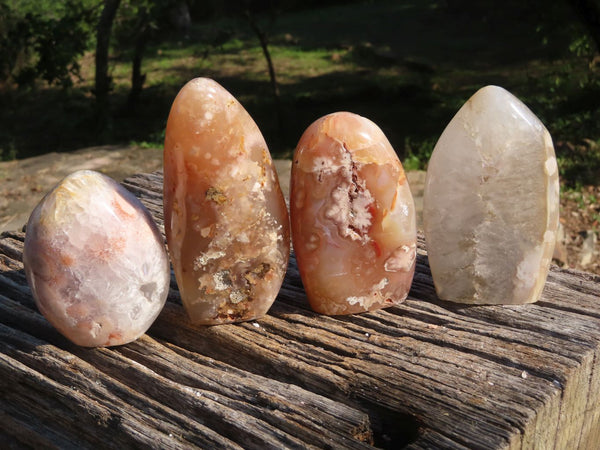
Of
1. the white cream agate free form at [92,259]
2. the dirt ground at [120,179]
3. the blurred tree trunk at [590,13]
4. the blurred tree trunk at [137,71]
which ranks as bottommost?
the dirt ground at [120,179]

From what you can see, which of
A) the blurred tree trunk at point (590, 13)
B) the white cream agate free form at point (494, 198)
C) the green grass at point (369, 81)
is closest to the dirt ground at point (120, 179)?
the green grass at point (369, 81)

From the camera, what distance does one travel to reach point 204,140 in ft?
4.16

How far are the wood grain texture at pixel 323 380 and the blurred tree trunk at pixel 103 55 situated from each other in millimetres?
3302

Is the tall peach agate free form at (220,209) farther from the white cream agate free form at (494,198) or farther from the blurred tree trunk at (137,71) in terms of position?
the blurred tree trunk at (137,71)

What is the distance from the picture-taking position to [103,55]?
4520 millimetres

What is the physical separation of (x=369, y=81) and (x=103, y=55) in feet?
6.82

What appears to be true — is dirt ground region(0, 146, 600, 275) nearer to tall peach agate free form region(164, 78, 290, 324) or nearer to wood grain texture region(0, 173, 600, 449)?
wood grain texture region(0, 173, 600, 449)

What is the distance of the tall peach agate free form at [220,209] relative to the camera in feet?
Answer: 4.17

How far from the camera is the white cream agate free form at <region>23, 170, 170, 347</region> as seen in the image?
1.24 metres

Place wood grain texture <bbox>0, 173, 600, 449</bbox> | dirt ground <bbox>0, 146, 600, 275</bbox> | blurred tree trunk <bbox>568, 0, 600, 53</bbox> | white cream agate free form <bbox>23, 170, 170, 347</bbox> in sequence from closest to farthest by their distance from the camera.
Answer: wood grain texture <bbox>0, 173, 600, 449</bbox>, white cream agate free form <bbox>23, 170, 170, 347</bbox>, dirt ground <bbox>0, 146, 600, 275</bbox>, blurred tree trunk <bbox>568, 0, 600, 53</bbox>

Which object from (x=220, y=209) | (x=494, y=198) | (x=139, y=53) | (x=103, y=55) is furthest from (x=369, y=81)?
(x=220, y=209)

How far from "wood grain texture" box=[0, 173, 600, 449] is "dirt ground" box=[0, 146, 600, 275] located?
4.73 feet

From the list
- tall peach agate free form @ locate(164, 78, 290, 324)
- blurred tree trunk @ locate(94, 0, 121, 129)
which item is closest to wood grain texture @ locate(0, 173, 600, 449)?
tall peach agate free form @ locate(164, 78, 290, 324)

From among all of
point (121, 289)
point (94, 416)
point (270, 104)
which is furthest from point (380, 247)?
point (270, 104)
